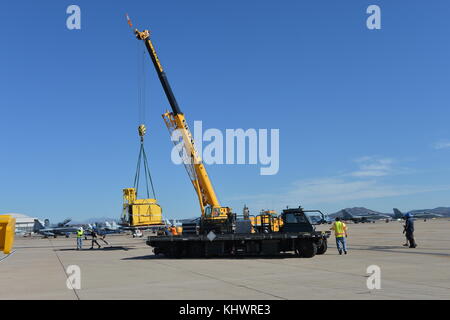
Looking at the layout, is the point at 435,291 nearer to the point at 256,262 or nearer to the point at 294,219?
the point at 256,262

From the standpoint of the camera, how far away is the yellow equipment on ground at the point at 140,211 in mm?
29047

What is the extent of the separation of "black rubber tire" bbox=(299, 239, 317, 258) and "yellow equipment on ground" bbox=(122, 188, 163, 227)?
46.1ft

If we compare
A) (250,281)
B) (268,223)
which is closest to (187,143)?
(268,223)

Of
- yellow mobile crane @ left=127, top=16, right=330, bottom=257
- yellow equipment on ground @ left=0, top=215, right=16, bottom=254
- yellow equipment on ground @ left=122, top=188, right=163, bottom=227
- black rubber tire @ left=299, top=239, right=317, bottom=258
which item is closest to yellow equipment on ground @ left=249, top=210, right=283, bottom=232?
yellow mobile crane @ left=127, top=16, right=330, bottom=257

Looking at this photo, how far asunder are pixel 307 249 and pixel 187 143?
1370 centimetres

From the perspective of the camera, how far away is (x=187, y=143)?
95.9 feet

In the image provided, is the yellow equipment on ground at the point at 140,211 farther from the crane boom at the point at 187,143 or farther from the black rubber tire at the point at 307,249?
the black rubber tire at the point at 307,249

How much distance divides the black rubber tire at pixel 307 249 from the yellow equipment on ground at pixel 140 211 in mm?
14050

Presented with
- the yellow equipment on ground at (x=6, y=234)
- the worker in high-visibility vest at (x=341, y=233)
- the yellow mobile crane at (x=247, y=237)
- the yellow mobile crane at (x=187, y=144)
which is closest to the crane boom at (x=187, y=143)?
the yellow mobile crane at (x=187, y=144)

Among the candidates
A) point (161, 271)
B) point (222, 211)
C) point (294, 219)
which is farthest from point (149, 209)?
point (161, 271)

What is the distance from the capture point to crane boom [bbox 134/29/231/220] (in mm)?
28781

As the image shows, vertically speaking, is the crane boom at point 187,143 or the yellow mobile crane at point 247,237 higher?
the crane boom at point 187,143

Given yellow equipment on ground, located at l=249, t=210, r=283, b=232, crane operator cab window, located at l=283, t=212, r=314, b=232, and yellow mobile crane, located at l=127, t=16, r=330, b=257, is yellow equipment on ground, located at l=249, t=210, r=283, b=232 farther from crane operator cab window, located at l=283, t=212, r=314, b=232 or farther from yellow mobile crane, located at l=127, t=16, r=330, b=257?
crane operator cab window, located at l=283, t=212, r=314, b=232
